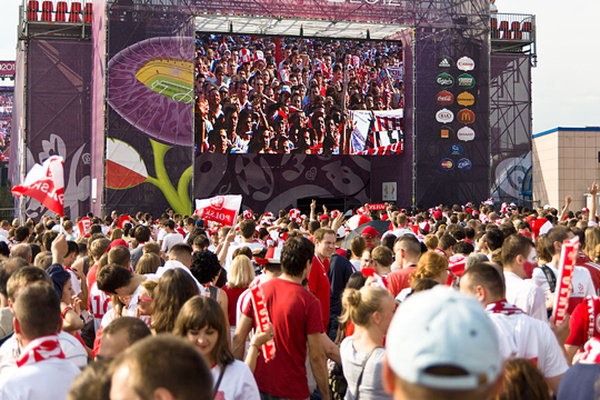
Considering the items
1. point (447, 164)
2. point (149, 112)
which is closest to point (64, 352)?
point (149, 112)

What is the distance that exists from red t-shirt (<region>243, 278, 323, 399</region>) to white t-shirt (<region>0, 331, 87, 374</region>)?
1.14 m

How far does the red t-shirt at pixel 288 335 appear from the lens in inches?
171

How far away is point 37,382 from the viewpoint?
300 cm

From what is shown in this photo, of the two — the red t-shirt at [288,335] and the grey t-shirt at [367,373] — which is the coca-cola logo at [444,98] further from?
the grey t-shirt at [367,373]

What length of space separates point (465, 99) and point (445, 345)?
29418 millimetres

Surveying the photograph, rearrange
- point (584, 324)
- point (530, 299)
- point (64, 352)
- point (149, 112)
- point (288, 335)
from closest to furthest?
point (64, 352) < point (584, 324) < point (288, 335) < point (530, 299) < point (149, 112)

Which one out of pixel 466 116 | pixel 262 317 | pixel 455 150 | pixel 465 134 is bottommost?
pixel 262 317

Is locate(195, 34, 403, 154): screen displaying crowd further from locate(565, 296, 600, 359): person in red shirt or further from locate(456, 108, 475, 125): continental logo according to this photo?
locate(565, 296, 600, 359): person in red shirt

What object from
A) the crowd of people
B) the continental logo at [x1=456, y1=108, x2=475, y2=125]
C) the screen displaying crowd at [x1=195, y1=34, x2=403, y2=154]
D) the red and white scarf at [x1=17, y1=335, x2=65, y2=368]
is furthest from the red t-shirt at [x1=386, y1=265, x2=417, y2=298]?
the continental logo at [x1=456, y1=108, x2=475, y2=125]

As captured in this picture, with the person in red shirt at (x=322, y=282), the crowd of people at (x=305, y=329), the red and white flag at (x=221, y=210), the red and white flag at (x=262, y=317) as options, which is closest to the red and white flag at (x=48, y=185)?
the red and white flag at (x=221, y=210)

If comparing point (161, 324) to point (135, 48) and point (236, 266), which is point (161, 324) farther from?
point (135, 48)

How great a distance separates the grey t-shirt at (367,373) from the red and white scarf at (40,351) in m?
1.57

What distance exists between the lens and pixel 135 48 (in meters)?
26.3

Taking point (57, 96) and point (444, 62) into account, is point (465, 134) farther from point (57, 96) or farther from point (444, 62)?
point (57, 96)
